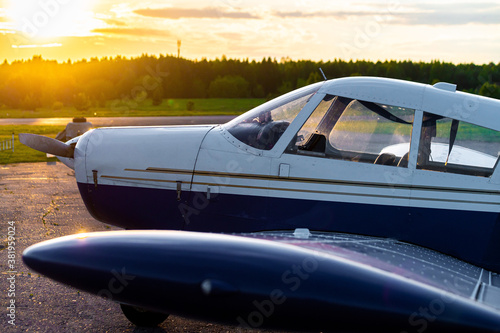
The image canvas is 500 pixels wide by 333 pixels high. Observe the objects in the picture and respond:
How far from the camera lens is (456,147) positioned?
4438mm

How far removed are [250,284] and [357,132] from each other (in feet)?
7.37

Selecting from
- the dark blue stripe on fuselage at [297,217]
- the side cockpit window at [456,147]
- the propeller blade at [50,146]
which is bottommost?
the dark blue stripe on fuselage at [297,217]

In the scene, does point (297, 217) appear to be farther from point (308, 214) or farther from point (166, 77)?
point (166, 77)

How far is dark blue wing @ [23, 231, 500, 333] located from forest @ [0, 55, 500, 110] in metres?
73.8

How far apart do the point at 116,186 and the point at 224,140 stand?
138cm

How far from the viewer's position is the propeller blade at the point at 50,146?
5918 mm

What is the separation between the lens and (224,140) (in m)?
5.07

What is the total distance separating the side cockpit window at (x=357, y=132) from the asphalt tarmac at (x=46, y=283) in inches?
89.6

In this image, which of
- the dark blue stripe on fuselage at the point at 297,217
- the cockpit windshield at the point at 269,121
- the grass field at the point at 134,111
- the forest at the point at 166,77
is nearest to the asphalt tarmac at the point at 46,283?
the dark blue stripe on fuselage at the point at 297,217

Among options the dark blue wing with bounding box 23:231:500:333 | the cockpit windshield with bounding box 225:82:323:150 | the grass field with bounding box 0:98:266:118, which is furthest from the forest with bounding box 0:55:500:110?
the dark blue wing with bounding box 23:231:500:333

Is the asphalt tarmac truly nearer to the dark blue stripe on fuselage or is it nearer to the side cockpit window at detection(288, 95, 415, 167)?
the dark blue stripe on fuselage

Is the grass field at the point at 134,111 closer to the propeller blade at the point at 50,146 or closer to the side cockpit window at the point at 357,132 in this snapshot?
the propeller blade at the point at 50,146

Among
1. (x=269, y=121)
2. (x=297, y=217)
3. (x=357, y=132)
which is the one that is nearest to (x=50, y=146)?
(x=269, y=121)

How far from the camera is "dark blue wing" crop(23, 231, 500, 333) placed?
303 cm
